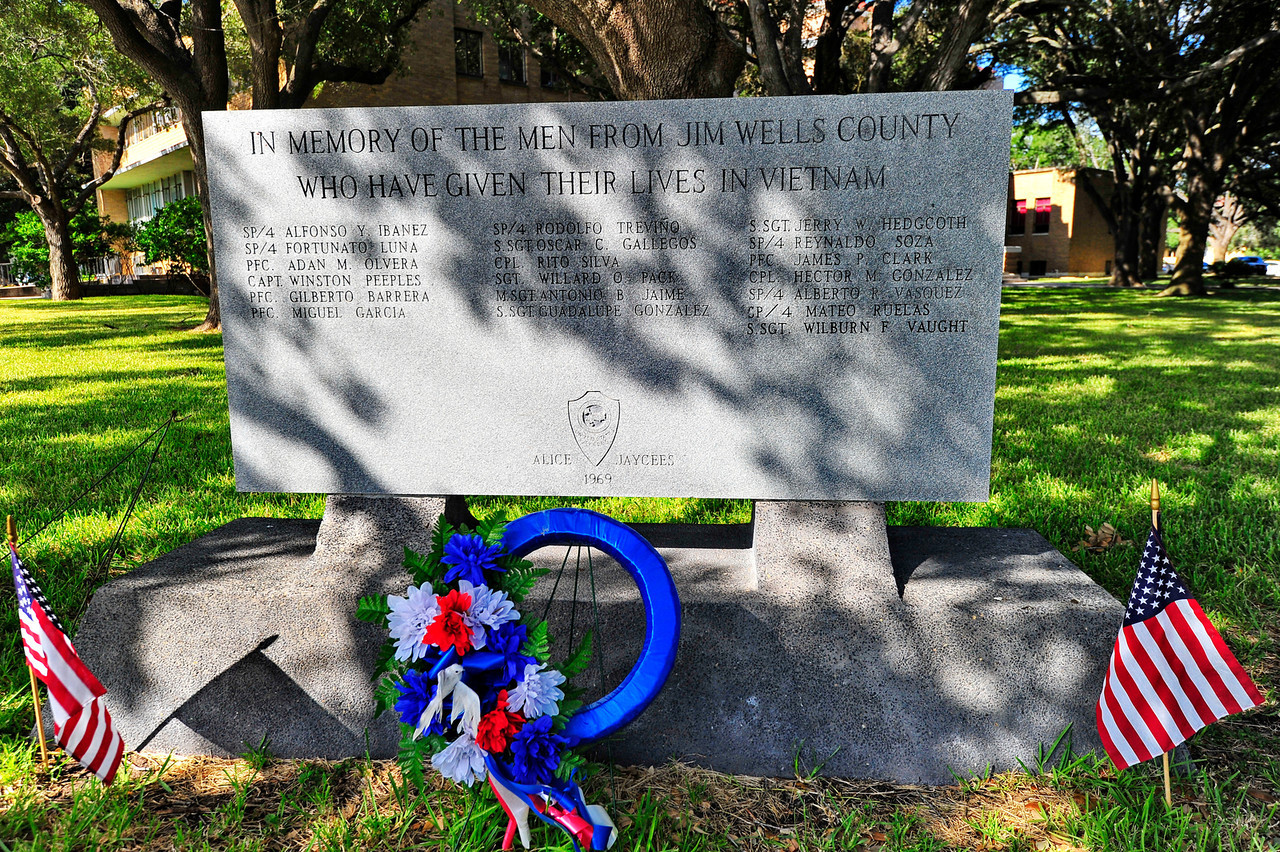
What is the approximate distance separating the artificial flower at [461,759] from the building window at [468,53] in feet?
90.0

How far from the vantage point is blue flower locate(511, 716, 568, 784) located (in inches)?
90.7

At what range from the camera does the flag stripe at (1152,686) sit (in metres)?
2.47

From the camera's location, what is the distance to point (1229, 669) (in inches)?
95.7

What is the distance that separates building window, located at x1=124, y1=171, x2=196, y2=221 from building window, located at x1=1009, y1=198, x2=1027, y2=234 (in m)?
40.8

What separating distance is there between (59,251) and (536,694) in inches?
1140

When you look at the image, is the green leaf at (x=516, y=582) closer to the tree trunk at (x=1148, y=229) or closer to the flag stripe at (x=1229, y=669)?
the flag stripe at (x=1229, y=669)

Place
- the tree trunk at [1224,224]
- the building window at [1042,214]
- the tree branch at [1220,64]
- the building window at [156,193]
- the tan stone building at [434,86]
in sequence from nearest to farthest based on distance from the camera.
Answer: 1. the tree branch at [1220,64]
2. the tan stone building at [434,86]
3. the building window at [156,193]
4. the tree trunk at [1224,224]
5. the building window at [1042,214]

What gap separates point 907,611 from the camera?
2891 millimetres

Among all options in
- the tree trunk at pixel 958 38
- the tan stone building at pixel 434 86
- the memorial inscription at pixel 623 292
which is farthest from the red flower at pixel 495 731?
the tan stone building at pixel 434 86

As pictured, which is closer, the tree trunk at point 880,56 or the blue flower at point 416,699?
the blue flower at point 416,699

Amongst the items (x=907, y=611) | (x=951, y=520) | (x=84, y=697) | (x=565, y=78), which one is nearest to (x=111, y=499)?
(x=84, y=697)

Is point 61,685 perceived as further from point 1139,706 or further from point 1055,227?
point 1055,227

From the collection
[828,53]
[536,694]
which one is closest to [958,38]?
[828,53]

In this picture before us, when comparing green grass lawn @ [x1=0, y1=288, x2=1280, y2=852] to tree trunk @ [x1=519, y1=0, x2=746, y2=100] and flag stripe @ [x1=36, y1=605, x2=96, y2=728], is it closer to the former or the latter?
flag stripe @ [x1=36, y1=605, x2=96, y2=728]
